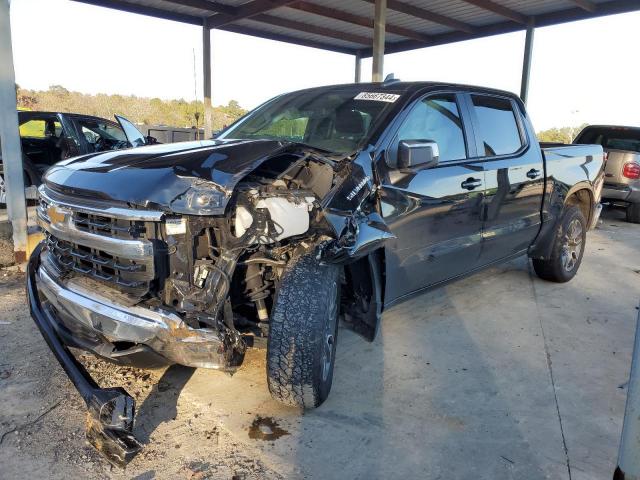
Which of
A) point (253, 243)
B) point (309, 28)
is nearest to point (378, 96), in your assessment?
point (253, 243)

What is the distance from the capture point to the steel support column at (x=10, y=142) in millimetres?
4988

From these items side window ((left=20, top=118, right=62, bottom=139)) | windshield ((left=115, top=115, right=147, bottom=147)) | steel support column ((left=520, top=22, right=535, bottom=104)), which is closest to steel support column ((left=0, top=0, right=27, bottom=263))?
windshield ((left=115, top=115, right=147, bottom=147))

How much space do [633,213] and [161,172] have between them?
374 inches

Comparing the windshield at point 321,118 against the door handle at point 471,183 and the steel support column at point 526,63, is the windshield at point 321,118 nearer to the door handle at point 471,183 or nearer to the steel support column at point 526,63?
the door handle at point 471,183

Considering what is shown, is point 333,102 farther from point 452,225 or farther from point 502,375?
point 502,375

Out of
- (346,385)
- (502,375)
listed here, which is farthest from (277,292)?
(502,375)

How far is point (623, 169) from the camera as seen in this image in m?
8.81

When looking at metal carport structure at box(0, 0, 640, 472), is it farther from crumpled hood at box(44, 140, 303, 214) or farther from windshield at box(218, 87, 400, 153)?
crumpled hood at box(44, 140, 303, 214)

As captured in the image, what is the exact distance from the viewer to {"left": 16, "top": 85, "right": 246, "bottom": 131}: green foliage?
33594 mm

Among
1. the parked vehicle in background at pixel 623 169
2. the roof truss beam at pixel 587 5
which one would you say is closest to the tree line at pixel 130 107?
the roof truss beam at pixel 587 5

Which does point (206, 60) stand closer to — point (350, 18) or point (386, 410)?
point (350, 18)

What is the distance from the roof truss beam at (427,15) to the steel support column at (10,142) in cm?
885

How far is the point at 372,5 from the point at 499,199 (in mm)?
10156

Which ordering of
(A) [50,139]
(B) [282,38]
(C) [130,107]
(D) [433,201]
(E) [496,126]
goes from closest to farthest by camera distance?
(D) [433,201], (E) [496,126], (A) [50,139], (B) [282,38], (C) [130,107]
